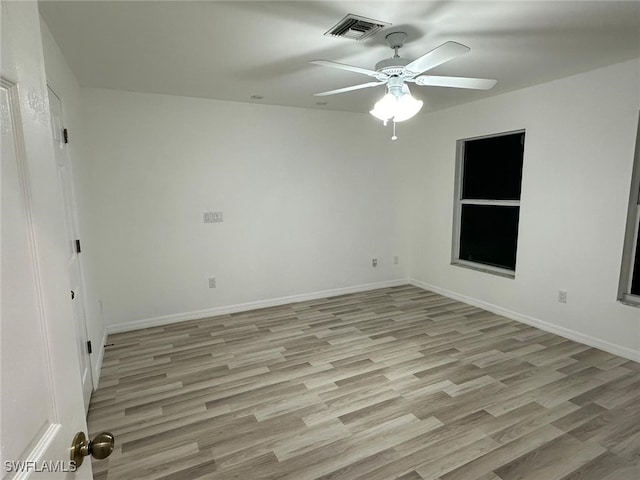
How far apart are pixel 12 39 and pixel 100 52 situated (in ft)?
7.81

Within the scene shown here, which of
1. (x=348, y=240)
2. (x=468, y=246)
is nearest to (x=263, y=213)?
(x=348, y=240)

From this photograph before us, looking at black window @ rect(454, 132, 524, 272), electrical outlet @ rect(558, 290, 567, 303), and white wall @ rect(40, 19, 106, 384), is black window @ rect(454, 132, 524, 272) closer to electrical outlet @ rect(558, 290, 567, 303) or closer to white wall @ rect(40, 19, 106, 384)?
electrical outlet @ rect(558, 290, 567, 303)

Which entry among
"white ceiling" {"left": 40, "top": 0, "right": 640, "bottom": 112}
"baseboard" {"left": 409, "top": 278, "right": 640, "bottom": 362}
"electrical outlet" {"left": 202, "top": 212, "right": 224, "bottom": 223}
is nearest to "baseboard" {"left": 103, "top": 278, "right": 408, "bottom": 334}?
"baseboard" {"left": 409, "top": 278, "right": 640, "bottom": 362}

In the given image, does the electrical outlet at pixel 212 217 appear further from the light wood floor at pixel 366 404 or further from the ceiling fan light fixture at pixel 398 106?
the ceiling fan light fixture at pixel 398 106

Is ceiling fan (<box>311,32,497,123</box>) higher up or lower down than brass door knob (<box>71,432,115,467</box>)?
higher up

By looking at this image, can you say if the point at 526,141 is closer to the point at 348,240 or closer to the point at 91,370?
the point at 348,240

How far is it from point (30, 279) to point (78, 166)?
2.77 m

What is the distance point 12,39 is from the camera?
62cm

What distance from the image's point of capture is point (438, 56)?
197 centimetres

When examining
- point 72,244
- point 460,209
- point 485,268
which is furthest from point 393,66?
point 485,268

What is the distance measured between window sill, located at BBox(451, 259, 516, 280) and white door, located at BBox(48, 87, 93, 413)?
13.5ft

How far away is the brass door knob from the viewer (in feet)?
2.60

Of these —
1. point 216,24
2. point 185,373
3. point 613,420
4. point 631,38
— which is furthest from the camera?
point 185,373

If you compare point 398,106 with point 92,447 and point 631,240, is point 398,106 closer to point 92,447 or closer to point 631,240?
point 92,447
